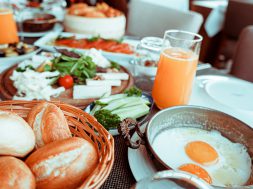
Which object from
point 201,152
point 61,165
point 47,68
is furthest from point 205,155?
point 47,68

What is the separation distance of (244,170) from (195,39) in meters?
0.47

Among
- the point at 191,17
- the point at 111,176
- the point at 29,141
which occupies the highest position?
the point at 191,17

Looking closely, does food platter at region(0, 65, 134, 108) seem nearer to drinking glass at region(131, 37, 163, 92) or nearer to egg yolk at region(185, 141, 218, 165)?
drinking glass at region(131, 37, 163, 92)

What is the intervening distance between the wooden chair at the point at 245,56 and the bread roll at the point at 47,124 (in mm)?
1266

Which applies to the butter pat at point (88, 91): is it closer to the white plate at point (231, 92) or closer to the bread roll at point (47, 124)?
the bread roll at point (47, 124)

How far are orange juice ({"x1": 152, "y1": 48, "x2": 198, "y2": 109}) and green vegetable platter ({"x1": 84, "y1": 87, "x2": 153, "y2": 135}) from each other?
6 centimetres

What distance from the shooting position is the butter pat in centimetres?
92

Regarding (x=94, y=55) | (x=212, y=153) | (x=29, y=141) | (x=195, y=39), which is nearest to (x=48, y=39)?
(x=94, y=55)

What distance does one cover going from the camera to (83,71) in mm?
1051

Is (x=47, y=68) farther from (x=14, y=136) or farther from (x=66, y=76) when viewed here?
(x=14, y=136)

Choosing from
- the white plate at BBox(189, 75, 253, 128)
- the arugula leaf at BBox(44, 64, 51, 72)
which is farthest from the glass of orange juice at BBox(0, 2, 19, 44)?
the white plate at BBox(189, 75, 253, 128)

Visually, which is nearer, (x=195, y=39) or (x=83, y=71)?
(x=195, y=39)

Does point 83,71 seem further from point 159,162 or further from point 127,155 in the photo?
point 159,162

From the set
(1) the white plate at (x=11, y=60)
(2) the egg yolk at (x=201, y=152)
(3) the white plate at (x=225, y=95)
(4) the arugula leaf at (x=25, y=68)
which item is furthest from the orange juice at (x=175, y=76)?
(1) the white plate at (x=11, y=60)
